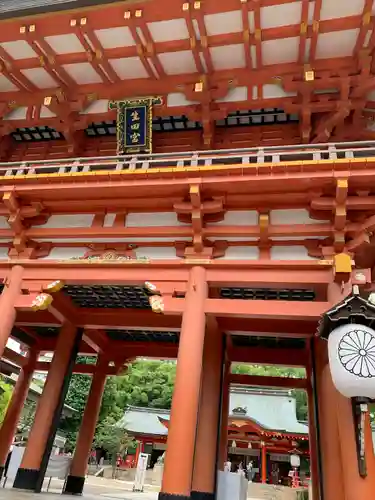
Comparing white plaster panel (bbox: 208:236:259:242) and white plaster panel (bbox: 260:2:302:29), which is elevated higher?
white plaster panel (bbox: 260:2:302:29)

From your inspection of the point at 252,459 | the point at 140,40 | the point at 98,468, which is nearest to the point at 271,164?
the point at 140,40

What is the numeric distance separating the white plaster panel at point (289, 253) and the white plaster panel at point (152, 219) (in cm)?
180

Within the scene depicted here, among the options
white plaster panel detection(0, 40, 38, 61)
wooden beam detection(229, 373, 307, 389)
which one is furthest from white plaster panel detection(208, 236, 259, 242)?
white plaster panel detection(0, 40, 38, 61)

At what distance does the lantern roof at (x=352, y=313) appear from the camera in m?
5.54

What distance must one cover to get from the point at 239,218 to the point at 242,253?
0.65 m

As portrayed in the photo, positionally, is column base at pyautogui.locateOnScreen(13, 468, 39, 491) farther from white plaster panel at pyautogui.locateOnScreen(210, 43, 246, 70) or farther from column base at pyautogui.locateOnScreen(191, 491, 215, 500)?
white plaster panel at pyautogui.locateOnScreen(210, 43, 246, 70)

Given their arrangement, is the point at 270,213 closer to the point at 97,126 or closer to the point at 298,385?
the point at 97,126

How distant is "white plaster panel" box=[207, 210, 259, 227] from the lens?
7.44 metres

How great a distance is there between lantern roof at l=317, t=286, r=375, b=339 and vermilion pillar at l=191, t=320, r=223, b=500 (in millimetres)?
3430

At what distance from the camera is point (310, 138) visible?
896cm

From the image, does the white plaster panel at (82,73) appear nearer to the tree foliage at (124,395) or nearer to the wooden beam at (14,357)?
the wooden beam at (14,357)

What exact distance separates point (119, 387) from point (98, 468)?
5.25 metres

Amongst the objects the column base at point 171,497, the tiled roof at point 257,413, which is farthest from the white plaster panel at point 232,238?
the tiled roof at point 257,413

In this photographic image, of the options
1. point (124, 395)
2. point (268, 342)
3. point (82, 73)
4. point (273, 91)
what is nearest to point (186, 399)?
point (268, 342)
